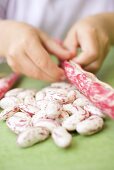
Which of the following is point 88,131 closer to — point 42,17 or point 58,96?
point 58,96

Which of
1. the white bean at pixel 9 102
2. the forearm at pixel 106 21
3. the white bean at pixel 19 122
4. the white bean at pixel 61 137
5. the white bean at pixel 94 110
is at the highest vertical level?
the forearm at pixel 106 21

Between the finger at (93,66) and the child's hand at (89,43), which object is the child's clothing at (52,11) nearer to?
the child's hand at (89,43)

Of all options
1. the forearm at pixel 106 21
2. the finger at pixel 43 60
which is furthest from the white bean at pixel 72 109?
the forearm at pixel 106 21

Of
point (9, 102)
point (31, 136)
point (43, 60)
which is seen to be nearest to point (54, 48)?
point (43, 60)

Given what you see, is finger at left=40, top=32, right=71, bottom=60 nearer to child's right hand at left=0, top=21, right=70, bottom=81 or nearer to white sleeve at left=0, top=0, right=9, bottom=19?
child's right hand at left=0, top=21, right=70, bottom=81

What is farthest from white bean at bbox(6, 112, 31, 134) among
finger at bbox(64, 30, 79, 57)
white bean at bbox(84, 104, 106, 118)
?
finger at bbox(64, 30, 79, 57)

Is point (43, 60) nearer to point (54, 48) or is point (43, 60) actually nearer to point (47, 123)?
point (54, 48)
